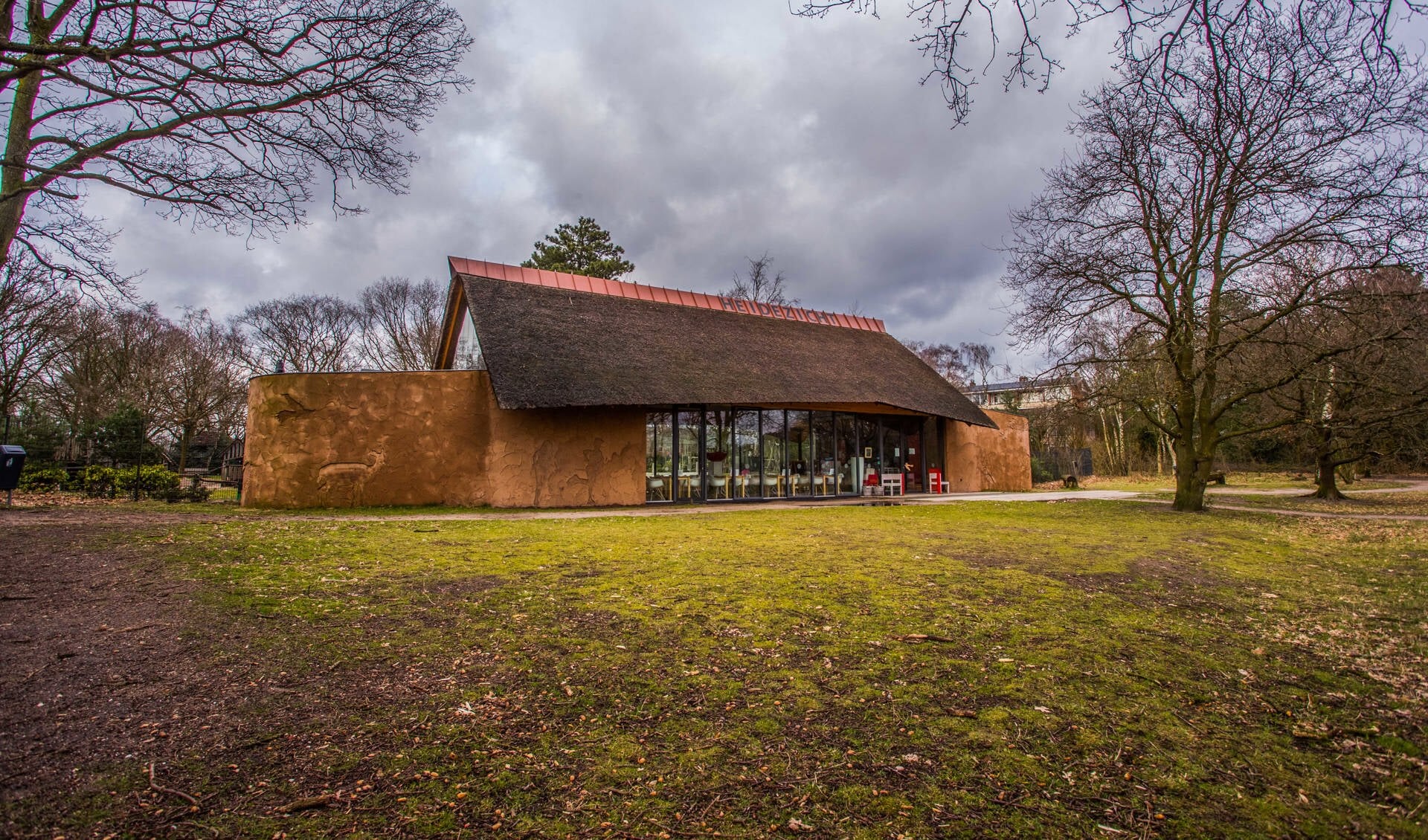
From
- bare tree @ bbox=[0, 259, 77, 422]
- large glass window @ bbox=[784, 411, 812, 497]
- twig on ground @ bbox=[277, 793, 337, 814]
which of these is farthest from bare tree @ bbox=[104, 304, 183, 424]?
twig on ground @ bbox=[277, 793, 337, 814]

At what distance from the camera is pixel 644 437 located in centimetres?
1401

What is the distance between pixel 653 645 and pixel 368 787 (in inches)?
62.8

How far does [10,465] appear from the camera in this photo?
9664mm

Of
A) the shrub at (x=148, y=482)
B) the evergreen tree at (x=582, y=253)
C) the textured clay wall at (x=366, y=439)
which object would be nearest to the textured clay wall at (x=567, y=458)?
the textured clay wall at (x=366, y=439)

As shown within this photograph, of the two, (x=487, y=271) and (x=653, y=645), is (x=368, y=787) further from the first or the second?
(x=487, y=271)

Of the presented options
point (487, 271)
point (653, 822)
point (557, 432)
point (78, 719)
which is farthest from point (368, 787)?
point (487, 271)

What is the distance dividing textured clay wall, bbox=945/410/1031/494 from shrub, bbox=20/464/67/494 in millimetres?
21204

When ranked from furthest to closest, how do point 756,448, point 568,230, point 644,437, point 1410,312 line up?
point 568,230 → point 756,448 → point 644,437 → point 1410,312

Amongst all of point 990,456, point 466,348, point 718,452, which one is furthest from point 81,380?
point 990,456

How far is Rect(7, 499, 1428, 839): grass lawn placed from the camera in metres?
1.98

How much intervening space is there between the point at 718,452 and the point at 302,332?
23.6 m

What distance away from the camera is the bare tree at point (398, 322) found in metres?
29.6

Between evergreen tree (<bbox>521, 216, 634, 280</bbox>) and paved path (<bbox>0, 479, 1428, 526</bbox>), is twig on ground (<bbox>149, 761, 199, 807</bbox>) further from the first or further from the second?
evergreen tree (<bbox>521, 216, 634, 280</bbox>)

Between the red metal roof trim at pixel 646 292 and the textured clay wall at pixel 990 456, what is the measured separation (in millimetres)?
4482
